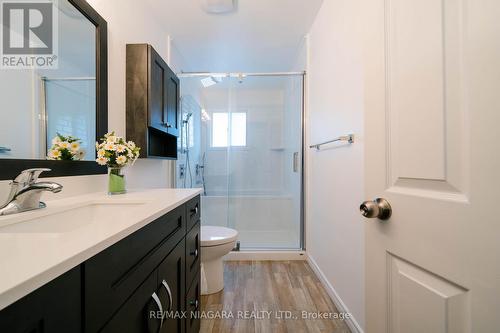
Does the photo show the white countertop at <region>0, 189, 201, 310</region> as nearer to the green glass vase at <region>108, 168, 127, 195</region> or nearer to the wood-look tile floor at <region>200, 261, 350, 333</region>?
the green glass vase at <region>108, 168, 127, 195</region>

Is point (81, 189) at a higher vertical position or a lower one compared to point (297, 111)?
lower

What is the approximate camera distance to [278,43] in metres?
2.40

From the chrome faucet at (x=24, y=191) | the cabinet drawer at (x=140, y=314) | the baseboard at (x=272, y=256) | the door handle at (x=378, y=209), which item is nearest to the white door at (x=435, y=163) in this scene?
the door handle at (x=378, y=209)

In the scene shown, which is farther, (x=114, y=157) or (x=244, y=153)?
(x=244, y=153)

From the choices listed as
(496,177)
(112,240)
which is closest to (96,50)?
(112,240)

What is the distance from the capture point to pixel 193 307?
1.19 m

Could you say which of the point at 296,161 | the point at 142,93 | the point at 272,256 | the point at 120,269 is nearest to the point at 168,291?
the point at 120,269

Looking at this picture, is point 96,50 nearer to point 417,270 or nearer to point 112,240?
point 112,240

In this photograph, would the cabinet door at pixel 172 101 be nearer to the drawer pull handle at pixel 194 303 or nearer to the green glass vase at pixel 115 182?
the green glass vase at pixel 115 182

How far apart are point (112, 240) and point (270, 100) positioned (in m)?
2.58

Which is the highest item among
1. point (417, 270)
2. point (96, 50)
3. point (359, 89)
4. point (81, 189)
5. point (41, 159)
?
point (96, 50)

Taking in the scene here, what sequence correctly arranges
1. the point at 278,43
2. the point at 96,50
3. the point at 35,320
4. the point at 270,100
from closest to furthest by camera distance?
the point at 35,320 < the point at 96,50 < the point at 278,43 < the point at 270,100

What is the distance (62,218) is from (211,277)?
1.24 metres

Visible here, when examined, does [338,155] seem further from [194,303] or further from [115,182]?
[115,182]
